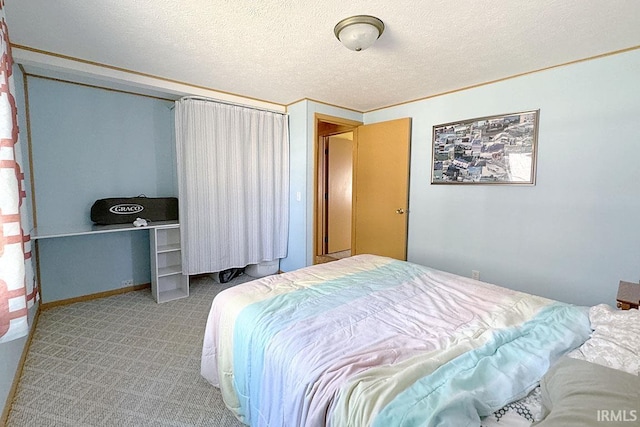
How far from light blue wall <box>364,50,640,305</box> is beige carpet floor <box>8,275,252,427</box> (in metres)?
2.69

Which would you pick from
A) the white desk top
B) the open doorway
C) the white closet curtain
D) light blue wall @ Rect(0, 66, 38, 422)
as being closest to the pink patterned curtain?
light blue wall @ Rect(0, 66, 38, 422)

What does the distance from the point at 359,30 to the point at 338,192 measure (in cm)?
340

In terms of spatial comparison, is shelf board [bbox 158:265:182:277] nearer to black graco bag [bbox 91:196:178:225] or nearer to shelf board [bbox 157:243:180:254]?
shelf board [bbox 157:243:180:254]

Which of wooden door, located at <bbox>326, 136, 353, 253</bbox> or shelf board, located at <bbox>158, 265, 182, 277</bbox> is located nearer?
shelf board, located at <bbox>158, 265, 182, 277</bbox>

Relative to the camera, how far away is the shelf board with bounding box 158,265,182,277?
310cm

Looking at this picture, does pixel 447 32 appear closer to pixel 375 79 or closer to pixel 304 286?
pixel 375 79

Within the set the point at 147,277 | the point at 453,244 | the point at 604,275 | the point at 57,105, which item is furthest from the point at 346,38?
the point at 147,277

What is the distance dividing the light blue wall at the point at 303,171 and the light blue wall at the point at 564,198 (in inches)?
57.4

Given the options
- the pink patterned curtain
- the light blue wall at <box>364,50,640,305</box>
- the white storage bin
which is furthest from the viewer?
the white storage bin

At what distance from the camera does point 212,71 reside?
2.60m

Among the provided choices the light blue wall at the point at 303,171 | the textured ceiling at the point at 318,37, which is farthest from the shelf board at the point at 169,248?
the textured ceiling at the point at 318,37

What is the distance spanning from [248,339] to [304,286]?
0.51 metres

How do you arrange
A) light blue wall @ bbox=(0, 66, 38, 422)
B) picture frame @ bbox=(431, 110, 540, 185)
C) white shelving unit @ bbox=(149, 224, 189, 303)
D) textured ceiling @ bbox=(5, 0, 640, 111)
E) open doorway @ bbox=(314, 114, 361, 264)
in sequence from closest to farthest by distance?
1. light blue wall @ bbox=(0, 66, 38, 422)
2. textured ceiling @ bbox=(5, 0, 640, 111)
3. picture frame @ bbox=(431, 110, 540, 185)
4. white shelving unit @ bbox=(149, 224, 189, 303)
5. open doorway @ bbox=(314, 114, 361, 264)

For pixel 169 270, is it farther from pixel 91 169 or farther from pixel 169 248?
pixel 91 169
